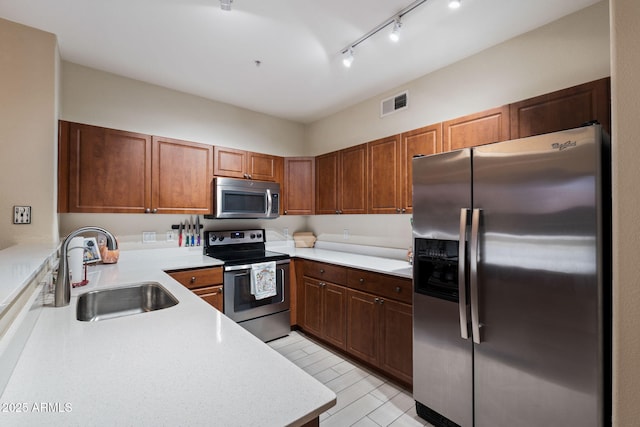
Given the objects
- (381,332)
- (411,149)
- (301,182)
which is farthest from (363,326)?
(301,182)

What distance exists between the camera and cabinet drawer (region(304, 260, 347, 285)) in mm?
2699

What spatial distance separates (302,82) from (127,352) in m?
2.65

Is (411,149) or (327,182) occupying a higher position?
(411,149)

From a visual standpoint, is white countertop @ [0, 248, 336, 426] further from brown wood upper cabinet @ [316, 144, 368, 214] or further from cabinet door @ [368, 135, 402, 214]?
brown wood upper cabinet @ [316, 144, 368, 214]

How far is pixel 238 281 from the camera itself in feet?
9.18

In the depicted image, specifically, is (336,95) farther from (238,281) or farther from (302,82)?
(238,281)

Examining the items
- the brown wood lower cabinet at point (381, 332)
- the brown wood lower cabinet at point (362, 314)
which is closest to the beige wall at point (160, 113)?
the brown wood lower cabinet at point (362, 314)

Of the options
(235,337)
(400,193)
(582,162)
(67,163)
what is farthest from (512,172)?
(67,163)

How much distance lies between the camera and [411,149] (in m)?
2.53

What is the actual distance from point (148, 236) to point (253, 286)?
1.17m

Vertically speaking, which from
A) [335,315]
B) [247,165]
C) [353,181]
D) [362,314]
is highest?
[247,165]

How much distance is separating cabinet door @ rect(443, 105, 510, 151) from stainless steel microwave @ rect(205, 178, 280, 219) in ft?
6.30

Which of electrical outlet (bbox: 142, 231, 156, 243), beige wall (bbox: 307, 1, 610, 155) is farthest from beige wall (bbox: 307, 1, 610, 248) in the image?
electrical outlet (bbox: 142, 231, 156, 243)

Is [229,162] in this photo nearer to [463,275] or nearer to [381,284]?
[381,284]
